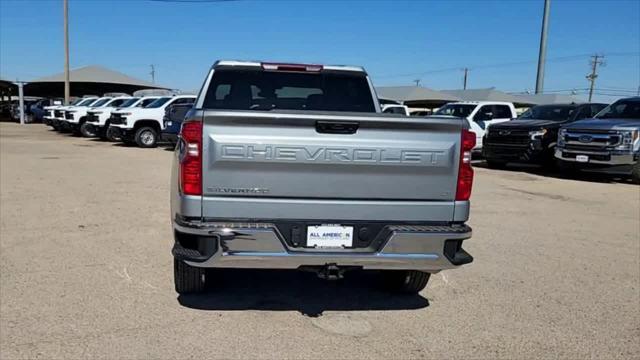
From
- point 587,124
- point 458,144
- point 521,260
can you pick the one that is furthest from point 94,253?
point 587,124

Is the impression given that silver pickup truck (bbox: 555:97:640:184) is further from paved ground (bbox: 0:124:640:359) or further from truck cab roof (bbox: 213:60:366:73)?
truck cab roof (bbox: 213:60:366:73)

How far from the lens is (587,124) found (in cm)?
1328

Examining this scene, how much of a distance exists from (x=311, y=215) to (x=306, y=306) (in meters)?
1.15

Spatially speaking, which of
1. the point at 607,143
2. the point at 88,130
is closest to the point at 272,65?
the point at 607,143

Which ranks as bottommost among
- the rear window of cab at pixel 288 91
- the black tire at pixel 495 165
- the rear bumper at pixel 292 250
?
the black tire at pixel 495 165

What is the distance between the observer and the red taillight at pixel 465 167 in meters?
3.69

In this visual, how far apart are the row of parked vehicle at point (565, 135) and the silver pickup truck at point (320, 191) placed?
10.7 meters

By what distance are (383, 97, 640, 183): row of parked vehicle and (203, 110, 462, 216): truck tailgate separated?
10.8 meters


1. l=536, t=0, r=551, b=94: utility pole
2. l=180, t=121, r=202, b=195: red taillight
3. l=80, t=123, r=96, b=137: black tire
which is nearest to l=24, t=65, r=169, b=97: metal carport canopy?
l=80, t=123, r=96, b=137: black tire

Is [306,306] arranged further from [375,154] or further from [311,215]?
[375,154]

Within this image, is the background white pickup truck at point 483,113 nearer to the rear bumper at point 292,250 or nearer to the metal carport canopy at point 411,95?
the rear bumper at point 292,250

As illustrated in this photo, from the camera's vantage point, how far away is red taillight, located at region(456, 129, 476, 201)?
12.1 feet

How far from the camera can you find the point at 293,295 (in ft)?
15.2

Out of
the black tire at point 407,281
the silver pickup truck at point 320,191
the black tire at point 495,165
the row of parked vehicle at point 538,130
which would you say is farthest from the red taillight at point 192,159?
the black tire at point 495,165
